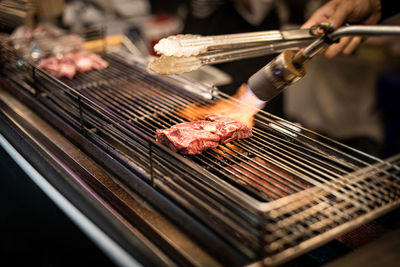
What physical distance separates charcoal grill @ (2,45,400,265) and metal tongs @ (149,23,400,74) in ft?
1.57

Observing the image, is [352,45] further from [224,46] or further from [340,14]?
[224,46]

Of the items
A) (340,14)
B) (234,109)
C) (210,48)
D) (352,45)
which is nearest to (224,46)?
(210,48)

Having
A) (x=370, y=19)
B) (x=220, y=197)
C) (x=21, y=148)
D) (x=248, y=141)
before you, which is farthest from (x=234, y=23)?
(x=220, y=197)

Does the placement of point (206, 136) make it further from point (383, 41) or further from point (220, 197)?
point (383, 41)

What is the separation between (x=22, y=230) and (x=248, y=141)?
1.73m

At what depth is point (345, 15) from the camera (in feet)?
9.87

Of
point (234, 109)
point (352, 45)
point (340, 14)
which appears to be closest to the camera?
point (234, 109)

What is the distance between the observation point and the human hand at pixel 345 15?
2.99 meters

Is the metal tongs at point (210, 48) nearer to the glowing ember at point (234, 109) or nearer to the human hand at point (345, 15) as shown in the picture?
the glowing ember at point (234, 109)

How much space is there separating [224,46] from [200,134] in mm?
553

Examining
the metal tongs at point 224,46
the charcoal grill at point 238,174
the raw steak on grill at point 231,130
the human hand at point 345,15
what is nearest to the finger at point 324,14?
the human hand at point 345,15

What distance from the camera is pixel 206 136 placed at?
2297 mm

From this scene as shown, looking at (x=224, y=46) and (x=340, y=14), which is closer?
(x=224, y=46)

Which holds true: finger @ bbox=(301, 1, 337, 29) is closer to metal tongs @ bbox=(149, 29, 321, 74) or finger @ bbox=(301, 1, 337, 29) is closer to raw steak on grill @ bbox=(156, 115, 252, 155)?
metal tongs @ bbox=(149, 29, 321, 74)
